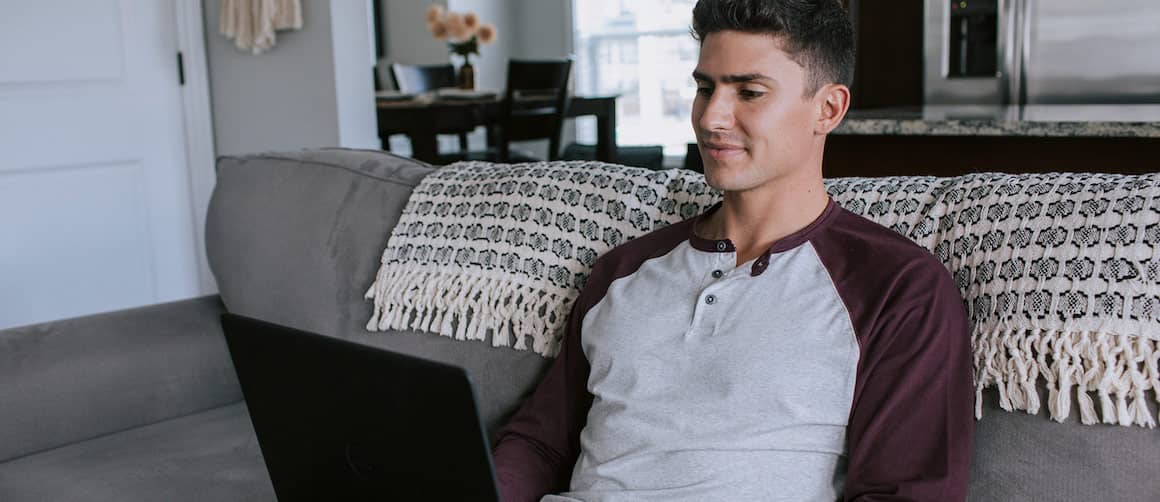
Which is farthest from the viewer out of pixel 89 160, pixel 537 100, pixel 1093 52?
pixel 537 100

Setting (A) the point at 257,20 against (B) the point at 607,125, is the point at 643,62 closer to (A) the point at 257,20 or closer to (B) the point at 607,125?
(B) the point at 607,125

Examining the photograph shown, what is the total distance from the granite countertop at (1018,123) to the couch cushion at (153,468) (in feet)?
6.05

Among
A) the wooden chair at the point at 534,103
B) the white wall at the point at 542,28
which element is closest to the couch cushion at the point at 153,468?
the wooden chair at the point at 534,103

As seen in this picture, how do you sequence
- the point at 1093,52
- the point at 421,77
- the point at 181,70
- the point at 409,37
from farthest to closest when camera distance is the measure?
the point at 409,37 < the point at 421,77 < the point at 1093,52 < the point at 181,70

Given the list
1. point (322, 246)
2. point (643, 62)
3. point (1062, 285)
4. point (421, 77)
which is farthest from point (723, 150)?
point (643, 62)

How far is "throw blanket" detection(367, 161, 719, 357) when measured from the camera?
1653 mm

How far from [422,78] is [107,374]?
377 cm

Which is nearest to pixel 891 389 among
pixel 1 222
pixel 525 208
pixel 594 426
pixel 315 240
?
pixel 594 426

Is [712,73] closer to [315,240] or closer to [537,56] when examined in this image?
[315,240]

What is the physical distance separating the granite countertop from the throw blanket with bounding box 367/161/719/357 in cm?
138

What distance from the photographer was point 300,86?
11.6ft

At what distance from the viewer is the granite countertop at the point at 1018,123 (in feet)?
8.52

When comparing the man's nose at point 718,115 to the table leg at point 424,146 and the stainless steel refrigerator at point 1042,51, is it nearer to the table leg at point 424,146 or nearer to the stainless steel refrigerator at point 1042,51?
the stainless steel refrigerator at point 1042,51

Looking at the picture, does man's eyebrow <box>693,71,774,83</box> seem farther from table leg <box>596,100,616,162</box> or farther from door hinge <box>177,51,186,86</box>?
table leg <box>596,100,616,162</box>
